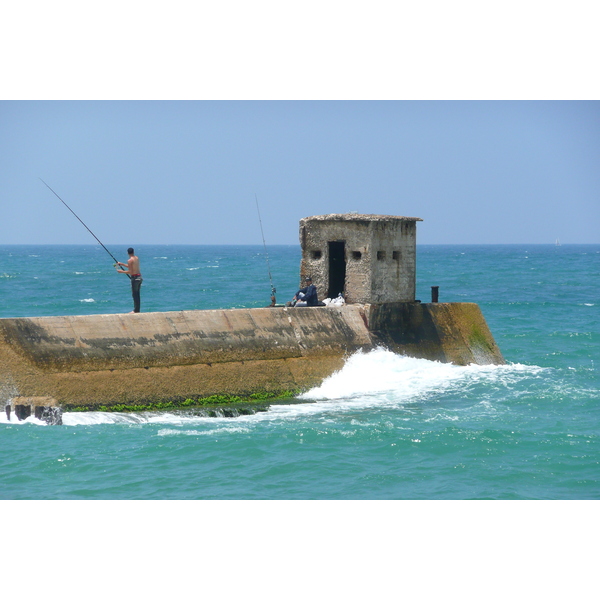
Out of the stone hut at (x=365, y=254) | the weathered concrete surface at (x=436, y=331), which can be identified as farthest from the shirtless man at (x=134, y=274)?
the weathered concrete surface at (x=436, y=331)

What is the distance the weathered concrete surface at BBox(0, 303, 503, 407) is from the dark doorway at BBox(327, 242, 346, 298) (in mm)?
2084

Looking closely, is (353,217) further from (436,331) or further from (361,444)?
(361,444)

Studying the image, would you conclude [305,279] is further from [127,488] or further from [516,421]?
[127,488]

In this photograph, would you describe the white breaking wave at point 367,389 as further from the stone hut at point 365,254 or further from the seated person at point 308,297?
the seated person at point 308,297

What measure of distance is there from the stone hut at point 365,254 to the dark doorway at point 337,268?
797 millimetres

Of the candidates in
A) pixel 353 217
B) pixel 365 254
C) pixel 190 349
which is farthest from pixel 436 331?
pixel 190 349

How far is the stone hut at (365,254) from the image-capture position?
18.7 metres

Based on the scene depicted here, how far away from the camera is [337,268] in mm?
20844

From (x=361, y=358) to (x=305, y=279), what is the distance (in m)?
2.58

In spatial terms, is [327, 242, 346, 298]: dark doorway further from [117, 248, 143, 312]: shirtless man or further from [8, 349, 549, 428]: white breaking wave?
[117, 248, 143, 312]: shirtless man

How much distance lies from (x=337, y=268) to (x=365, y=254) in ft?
7.39

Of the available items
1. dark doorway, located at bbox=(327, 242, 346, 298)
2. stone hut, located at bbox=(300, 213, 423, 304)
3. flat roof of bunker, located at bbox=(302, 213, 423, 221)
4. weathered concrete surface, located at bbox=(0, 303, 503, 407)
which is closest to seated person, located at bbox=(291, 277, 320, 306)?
weathered concrete surface, located at bbox=(0, 303, 503, 407)

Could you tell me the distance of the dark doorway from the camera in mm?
20703

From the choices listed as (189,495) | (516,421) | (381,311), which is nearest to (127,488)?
(189,495)
